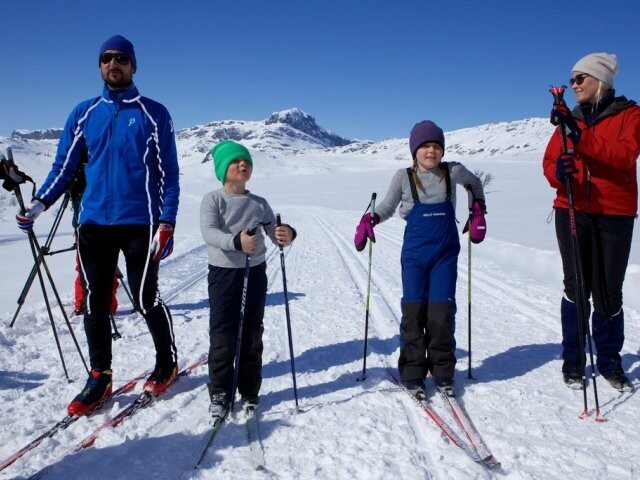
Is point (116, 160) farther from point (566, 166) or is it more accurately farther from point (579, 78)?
point (579, 78)

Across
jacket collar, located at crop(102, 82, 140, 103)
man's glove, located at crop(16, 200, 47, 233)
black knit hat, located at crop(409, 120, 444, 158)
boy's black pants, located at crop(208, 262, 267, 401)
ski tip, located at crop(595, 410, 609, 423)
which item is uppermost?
jacket collar, located at crop(102, 82, 140, 103)

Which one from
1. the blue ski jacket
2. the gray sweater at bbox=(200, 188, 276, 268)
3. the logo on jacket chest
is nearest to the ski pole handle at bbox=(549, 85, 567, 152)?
the logo on jacket chest

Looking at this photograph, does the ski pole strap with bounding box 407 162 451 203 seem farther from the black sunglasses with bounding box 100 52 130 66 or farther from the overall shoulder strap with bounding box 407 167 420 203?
the black sunglasses with bounding box 100 52 130 66

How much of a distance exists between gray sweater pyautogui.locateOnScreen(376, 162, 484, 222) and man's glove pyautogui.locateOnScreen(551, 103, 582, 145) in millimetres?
743

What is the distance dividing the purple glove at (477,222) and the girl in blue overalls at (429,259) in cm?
3

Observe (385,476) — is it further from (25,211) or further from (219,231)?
(25,211)

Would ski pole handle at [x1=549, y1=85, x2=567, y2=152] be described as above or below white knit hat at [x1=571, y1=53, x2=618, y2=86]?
below

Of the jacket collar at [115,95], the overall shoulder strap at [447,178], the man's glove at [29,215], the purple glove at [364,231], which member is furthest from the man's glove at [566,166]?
the man's glove at [29,215]

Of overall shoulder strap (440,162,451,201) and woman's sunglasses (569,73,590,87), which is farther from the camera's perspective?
overall shoulder strap (440,162,451,201)

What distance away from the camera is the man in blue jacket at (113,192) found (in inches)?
129

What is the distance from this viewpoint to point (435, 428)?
9.89 ft

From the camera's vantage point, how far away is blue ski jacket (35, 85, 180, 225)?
3275mm

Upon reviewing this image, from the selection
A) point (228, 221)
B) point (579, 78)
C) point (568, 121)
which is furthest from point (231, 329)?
point (579, 78)

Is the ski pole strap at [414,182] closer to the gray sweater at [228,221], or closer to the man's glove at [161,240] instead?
the gray sweater at [228,221]
